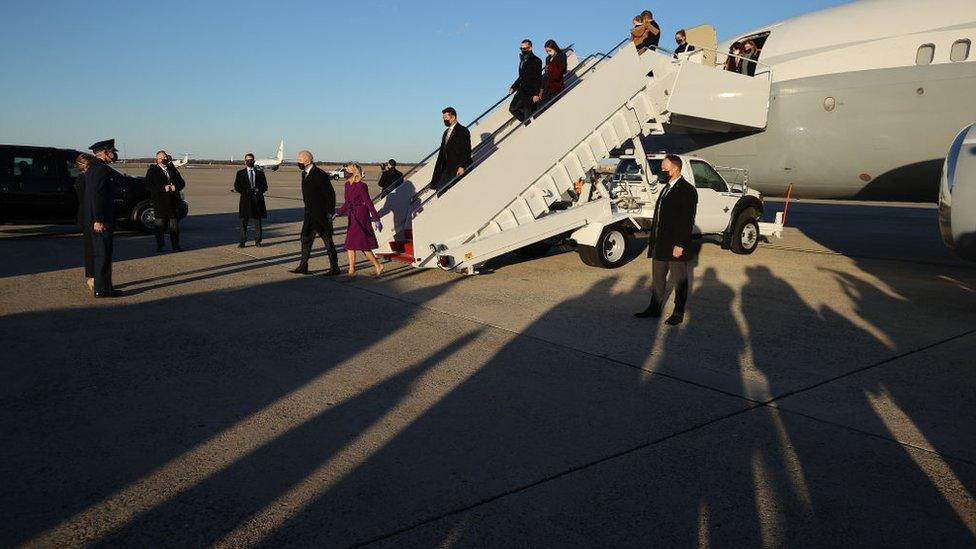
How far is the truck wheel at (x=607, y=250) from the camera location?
33.3 ft

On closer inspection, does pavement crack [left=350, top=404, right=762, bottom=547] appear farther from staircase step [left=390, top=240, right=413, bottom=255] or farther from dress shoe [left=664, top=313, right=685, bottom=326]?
staircase step [left=390, top=240, right=413, bottom=255]

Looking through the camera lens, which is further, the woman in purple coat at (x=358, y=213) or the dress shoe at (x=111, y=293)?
the woman in purple coat at (x=358, y=213)

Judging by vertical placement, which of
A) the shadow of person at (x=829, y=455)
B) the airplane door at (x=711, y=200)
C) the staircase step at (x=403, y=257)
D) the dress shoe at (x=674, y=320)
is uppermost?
the airplane door at (x=711, y=200)

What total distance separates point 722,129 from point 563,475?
973 centimetres

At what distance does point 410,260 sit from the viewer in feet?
30.0

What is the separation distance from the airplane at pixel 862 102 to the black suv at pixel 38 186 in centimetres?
1174

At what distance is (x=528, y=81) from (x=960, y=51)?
6.24 m

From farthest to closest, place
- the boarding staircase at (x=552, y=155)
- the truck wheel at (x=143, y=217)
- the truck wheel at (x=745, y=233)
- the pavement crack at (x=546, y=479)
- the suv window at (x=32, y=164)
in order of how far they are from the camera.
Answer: the truck wheel at (x=143, y=217), the suv window at (x=32, y=164), the truck wheel at (x=745, y=233), the boarding staircase at (x=552, y=155), the pavement crack at (x=546, y=479)

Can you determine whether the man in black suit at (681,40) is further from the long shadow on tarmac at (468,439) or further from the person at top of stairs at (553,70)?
the long shadow on tarmac at (468,439)

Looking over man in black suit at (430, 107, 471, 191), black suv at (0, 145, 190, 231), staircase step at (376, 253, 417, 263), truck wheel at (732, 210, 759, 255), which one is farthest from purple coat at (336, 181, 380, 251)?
truck wheel at (732, 210, 759, 255)

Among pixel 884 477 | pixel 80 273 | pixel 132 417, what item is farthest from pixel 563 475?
pixel 80 273

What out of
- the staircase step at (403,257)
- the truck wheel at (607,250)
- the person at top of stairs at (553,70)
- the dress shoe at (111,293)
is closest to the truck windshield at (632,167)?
the truck wheel at (607,250)

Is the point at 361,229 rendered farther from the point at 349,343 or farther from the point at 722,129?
the point at 722,129

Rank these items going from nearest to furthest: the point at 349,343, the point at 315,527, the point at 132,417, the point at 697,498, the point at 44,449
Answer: the point at 315,527, the point at 697,498, the point at 44,449, the point at 132,417, the point at 349,343
